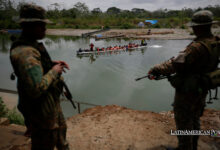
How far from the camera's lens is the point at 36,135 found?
152cm

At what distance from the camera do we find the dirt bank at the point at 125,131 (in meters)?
2.63

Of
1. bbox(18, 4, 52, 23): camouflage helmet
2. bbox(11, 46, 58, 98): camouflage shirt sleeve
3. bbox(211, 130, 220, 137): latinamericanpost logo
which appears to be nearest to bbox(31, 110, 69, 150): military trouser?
bbox(11, 46, 58, 98): camouflage shirt sleeve

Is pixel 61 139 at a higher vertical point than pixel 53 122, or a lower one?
lower

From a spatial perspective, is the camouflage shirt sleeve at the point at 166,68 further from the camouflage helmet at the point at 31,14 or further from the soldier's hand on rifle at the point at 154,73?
the camouflage helmet at the point at 31,14

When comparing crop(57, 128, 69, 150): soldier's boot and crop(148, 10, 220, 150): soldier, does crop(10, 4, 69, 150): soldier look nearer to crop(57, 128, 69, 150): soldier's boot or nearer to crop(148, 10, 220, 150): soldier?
crop(57, 128, 69, 150): soldier's boot

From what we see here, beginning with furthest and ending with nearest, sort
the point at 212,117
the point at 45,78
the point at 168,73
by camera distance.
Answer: the point at 212,117 → the point at 168,73 → the point at 45,78

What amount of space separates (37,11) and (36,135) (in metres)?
1.12

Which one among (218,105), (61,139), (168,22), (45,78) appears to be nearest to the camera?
(45,78)

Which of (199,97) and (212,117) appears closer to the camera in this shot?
(199,97)

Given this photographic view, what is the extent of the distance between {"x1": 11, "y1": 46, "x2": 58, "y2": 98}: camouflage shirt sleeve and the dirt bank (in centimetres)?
170

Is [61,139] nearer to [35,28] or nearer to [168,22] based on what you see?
[35,28]

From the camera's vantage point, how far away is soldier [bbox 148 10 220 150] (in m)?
1.74

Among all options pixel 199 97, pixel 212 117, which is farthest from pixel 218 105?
pixel 199 97

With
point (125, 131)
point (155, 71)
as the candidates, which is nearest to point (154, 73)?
point (155, 71)
